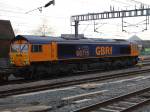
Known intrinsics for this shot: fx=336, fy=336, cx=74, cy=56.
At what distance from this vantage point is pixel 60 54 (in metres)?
24.8

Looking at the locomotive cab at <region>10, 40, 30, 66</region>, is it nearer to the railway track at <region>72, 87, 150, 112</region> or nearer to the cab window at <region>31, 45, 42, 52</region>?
the cab window at <region>31, 45, 42, 52</region>

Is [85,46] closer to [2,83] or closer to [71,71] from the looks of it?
[71,71]

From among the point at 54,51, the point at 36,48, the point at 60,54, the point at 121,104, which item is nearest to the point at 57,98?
the point at 121,104

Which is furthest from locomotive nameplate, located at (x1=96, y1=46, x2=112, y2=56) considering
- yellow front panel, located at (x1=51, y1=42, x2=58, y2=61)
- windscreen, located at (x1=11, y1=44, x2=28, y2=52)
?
windscreen, located at (x1=11, y1=44, x2=28, y2=52)

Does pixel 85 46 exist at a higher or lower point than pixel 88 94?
higher

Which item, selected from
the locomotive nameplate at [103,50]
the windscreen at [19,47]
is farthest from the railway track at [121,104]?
the locomotive nameplate at [103,50]

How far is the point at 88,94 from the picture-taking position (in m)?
15.0

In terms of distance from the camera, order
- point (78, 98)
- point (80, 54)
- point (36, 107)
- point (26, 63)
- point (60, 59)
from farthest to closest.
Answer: point (80, 54) → point (60, 59) → point (26, 63) → point (78, 98) → point (36, 107)

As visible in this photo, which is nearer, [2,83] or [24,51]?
[2,83]

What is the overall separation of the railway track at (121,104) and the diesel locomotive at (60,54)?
9802 mm

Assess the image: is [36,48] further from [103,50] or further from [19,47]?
[103,50]

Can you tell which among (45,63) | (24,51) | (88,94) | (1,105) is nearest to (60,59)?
(45,63)

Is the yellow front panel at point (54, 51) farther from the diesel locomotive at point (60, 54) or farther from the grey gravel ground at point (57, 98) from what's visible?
the grey gravel ground at point (57, 98)

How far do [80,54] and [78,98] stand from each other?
13.0 metres
